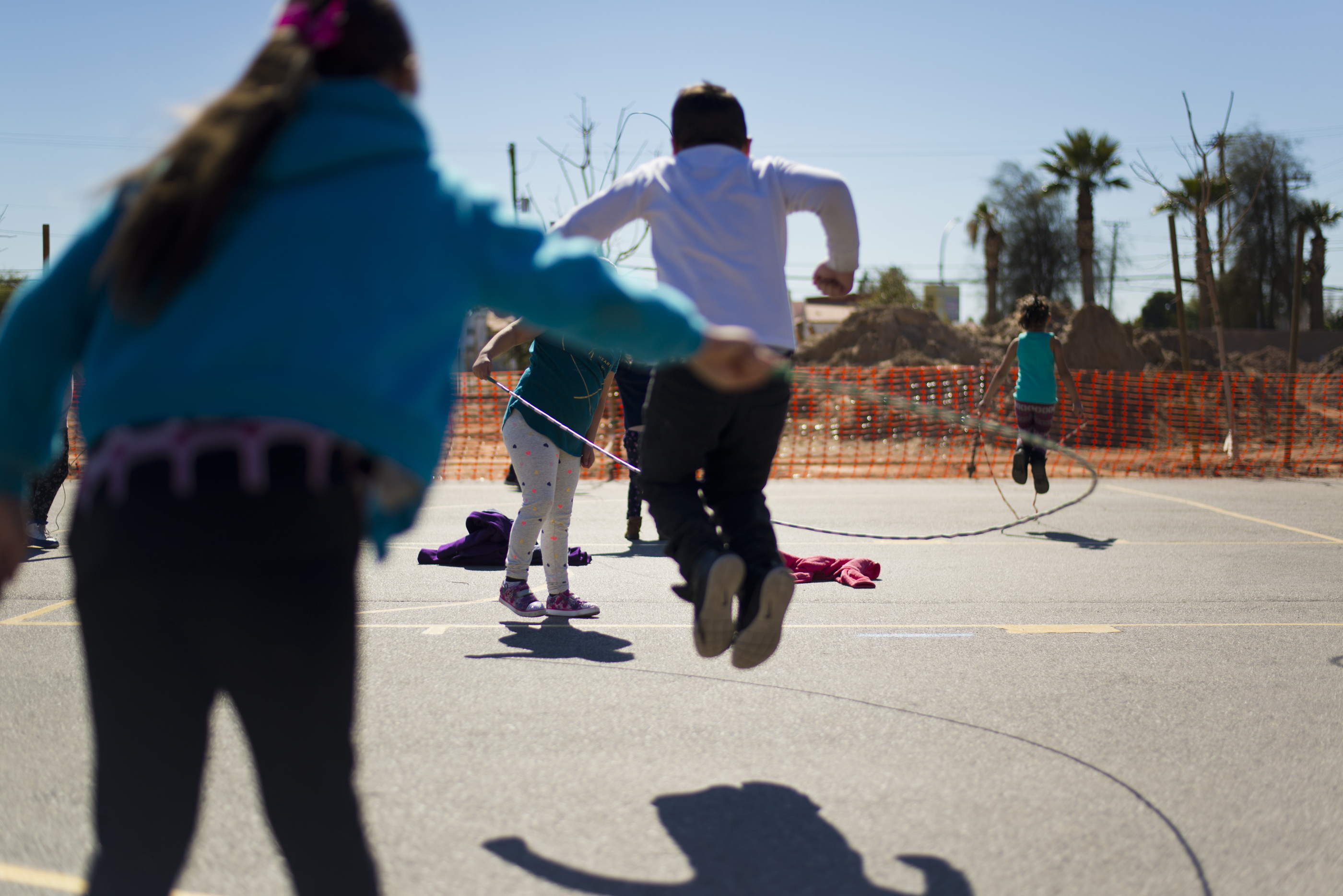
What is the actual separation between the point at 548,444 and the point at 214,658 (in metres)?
3.96

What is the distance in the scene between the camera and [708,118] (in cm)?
332

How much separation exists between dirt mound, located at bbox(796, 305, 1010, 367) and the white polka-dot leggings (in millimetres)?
24967

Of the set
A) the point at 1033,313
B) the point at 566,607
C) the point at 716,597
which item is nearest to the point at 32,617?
the point at 566,607

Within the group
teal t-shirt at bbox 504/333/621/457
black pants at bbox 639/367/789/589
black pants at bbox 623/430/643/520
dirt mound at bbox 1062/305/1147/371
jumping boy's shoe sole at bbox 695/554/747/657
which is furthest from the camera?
dirt mound at bbox 1062/305/1147/371

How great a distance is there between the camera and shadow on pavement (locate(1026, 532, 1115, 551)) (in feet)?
28.2

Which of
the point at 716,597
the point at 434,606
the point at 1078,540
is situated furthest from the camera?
the point at 1078,540

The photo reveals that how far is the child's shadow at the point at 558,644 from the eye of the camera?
480 cm

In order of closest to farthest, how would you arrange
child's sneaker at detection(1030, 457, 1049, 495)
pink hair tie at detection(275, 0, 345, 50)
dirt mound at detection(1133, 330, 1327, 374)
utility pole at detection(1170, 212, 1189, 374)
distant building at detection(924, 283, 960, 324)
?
1. pink hair tie at detection(275, 0, 345, 50)
2. child's sneaker at detection(1030, 457, 1049, 495)
3. utility pole at detection(1170, 212, 1189, 374)
4. dirt mound at detection(1133, 330, 1327, 374)
5. distant building at detection(924, 283, 960, 324)

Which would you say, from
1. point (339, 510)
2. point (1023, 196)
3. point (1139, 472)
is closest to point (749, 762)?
point (339, 510)

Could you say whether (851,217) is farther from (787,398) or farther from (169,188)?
(169,188)

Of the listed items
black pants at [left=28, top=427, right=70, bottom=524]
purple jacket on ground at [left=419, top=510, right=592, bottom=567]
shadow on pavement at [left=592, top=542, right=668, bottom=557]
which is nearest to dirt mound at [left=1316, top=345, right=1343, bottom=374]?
shadow on pavement at [left=592, top=542, right=668, bottom=557]

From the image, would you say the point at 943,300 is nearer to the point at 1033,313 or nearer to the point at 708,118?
the point at 1033,313

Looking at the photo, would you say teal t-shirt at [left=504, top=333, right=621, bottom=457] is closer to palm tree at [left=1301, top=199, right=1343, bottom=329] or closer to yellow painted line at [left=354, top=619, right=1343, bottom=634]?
yellow painted line at [left=354, top=619, right=1343, bottom=634]

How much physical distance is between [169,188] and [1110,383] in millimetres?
26423
